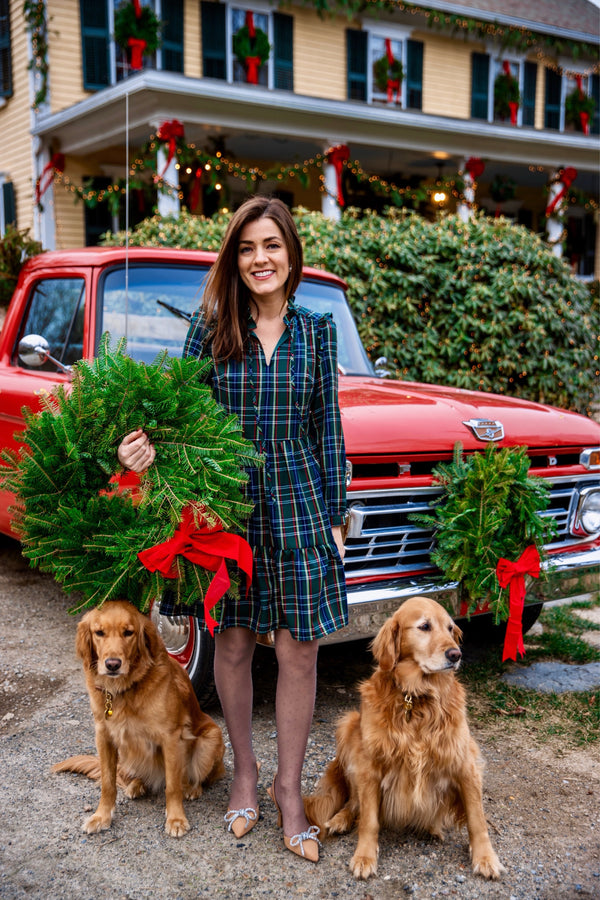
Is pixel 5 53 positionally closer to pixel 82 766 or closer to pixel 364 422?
pixel 364 422

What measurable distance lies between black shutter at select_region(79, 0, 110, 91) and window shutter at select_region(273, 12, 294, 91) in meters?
3.20

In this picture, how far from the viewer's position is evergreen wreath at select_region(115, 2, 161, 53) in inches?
520

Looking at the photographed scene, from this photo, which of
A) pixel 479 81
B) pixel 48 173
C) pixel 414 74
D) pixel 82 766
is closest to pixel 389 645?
pixel 82 766

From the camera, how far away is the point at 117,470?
2.53 meters

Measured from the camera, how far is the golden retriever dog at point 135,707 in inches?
107

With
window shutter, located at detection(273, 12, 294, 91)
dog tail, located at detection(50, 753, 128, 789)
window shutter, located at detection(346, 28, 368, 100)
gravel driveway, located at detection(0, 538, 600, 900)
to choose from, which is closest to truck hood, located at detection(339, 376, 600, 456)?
gravel driveway, located at detection(0, 538, 600, 900)

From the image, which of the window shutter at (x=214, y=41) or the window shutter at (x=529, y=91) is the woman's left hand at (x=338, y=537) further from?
the window shutter at (x=529, y=91)

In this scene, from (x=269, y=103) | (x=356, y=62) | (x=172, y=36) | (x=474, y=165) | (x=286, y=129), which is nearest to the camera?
(x=269, y=103)

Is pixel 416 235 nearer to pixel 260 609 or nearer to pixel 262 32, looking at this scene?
pixel 260 609

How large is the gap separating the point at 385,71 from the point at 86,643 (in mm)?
15912

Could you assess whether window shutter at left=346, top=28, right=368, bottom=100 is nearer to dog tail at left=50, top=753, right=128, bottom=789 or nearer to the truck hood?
the truck hood

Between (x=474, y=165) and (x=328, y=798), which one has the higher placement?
(x=474, y=165)

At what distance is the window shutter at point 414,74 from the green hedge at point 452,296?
9511mm

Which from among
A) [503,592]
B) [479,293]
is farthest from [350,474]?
[479,293]
